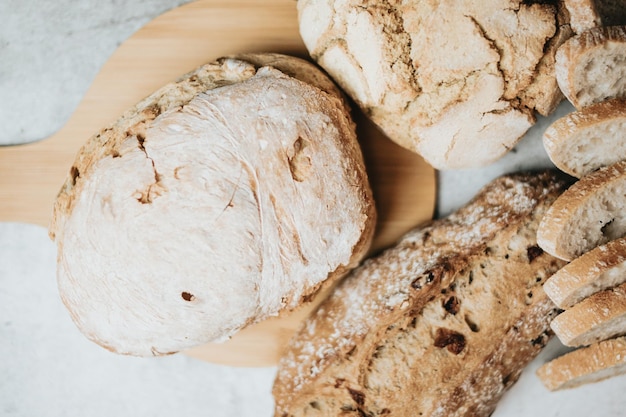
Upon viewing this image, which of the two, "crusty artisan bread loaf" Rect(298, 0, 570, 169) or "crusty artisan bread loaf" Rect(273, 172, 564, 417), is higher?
"crusty artisan bread loaf" Rect(298, 0, 570, 169)

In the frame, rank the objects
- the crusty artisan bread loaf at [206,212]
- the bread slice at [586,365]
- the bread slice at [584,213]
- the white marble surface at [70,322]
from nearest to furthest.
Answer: the crusty artisan bread loaf at [206,212], the bread slice at [584,213], the bread slice at [586,365], the white marble surface at [70,322]

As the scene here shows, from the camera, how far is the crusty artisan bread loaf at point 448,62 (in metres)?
1.33

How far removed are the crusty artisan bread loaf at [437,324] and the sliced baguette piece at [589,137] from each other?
13 cm

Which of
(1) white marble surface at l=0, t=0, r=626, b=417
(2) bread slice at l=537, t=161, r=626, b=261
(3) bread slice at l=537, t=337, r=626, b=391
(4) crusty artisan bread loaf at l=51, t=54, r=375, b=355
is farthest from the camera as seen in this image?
(1) white marble surface at l=0, t=0, r=626, b=417

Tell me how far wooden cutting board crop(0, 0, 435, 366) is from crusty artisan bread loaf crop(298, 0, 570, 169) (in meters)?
0.18

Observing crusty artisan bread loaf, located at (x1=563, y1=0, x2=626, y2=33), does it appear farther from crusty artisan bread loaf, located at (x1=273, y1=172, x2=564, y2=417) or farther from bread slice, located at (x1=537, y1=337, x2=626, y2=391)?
bread slice, located at (x1=537, y1=337, x2=626, y2=391)

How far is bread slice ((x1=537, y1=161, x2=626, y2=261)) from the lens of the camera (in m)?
1.42

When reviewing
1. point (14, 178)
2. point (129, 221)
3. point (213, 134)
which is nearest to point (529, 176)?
point (213, 134)

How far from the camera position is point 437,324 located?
59.9 inches

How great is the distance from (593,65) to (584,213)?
1.26ft

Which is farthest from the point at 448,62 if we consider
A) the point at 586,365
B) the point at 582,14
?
the point at 586,365

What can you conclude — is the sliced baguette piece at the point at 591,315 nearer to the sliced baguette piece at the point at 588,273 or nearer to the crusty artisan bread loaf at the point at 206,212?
the sliced baguette piece at the point at 588,273

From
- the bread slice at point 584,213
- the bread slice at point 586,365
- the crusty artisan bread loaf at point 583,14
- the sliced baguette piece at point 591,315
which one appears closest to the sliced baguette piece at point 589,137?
the bread slice at point 584,213

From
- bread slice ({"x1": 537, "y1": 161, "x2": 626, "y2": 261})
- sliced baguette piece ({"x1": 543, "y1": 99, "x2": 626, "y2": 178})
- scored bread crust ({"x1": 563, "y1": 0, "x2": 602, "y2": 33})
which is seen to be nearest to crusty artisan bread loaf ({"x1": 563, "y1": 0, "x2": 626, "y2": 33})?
scored bread crust ({"x1": 563, "y1": 0, "x2": 602, "y2": 33})
